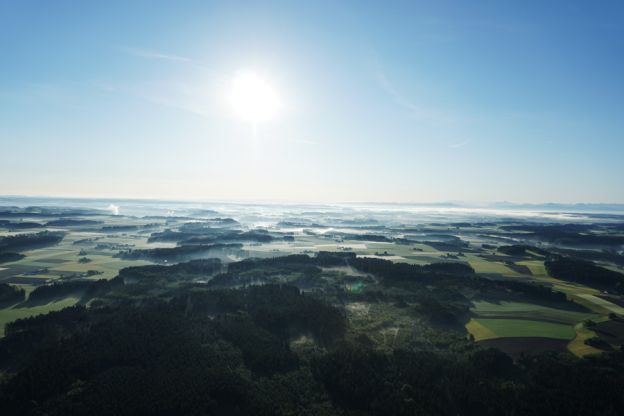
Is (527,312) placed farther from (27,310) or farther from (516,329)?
(27,310)

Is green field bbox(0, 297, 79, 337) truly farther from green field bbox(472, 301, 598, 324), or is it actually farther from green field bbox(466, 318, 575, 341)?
green field bbox(472, 301, 598, 324)

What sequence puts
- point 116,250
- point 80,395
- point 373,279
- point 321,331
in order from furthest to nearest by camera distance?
point 116,250 → point 373,279 → point 321,331 → point 80,395

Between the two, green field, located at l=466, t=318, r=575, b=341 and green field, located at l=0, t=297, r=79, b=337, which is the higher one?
green field, located at l=466, t=318, r=575, b=341

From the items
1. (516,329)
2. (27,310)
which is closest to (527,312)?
(516,329)

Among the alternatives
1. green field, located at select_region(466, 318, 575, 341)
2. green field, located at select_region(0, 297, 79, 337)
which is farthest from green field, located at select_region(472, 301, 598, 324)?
green field, located at select_region(0, 297, 79, 337)

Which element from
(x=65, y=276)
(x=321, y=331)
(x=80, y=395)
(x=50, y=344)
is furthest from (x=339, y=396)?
(x=65, y=276)

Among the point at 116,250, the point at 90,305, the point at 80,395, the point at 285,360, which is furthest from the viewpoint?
the point at 116,250

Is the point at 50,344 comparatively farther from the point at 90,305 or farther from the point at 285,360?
the point at 285,360

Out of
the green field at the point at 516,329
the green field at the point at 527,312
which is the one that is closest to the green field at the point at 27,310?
the green field at the point at 516,329

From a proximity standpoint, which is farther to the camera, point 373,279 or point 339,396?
point 373,279

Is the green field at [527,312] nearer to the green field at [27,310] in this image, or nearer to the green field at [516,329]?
the green field at [516,329]
